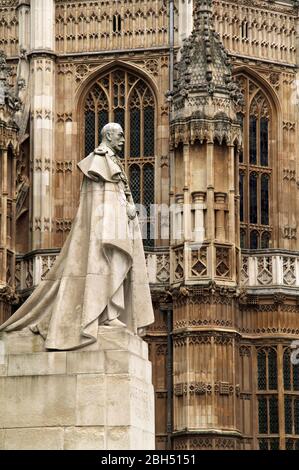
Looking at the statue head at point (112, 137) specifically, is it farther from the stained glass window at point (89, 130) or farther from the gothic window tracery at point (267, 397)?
the stained glass window at point (89, 130)

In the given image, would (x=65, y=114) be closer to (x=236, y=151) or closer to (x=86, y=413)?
(x=236, y=151)

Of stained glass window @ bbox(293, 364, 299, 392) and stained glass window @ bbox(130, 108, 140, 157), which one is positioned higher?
stained glass window @ bbox(130, 108, 140, 157)

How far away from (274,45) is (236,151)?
188 inches

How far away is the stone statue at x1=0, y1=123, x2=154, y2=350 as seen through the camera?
1858 cm

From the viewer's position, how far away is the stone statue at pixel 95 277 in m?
18.6

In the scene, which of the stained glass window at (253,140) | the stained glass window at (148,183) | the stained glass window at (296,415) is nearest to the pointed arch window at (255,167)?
the stained glass window at (253,140)

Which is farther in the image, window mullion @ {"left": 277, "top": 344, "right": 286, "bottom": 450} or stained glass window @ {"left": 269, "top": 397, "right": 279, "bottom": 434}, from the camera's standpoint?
stained glass window @ {"left": 269, "top": 397, "right": 279, "bottom": 434}

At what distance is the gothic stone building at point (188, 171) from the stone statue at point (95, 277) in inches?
758

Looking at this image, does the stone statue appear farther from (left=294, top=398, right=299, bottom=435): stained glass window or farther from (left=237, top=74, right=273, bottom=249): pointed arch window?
(left=237, top=74, right=273, bottom=249): pointed arch window

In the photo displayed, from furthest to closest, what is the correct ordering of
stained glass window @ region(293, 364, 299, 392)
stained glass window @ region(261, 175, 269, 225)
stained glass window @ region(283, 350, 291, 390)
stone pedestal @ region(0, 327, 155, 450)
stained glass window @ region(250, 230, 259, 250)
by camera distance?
1. stained glass window @ region(261, 175, 269, 225)
2. stained glass window @ region(250, 230, 259, 250)
3. stained glass window @ region(293, 364, 299, 392)
4. stained glass window @ region(283, 350, 291, 390)
5. stone pedestal @ region(0, 327, 155, 450)

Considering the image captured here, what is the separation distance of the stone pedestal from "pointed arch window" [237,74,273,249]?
23.8 metres

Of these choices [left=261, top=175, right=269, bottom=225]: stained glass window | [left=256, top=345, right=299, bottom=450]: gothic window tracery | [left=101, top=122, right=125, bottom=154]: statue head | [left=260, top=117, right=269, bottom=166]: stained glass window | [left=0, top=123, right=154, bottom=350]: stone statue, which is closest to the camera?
[left=0, top=123, right=154, bottom=350]: stone statue

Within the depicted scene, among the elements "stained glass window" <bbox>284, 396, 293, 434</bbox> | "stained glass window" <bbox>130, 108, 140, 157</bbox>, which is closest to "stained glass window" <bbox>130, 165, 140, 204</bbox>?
"stained glass window" <bbox>130, 108, 140, 157</bbox>

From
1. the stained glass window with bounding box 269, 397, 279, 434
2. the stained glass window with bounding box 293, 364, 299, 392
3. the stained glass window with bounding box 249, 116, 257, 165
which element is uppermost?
the stained glass window with bounding box 249, 116, 257, 165
